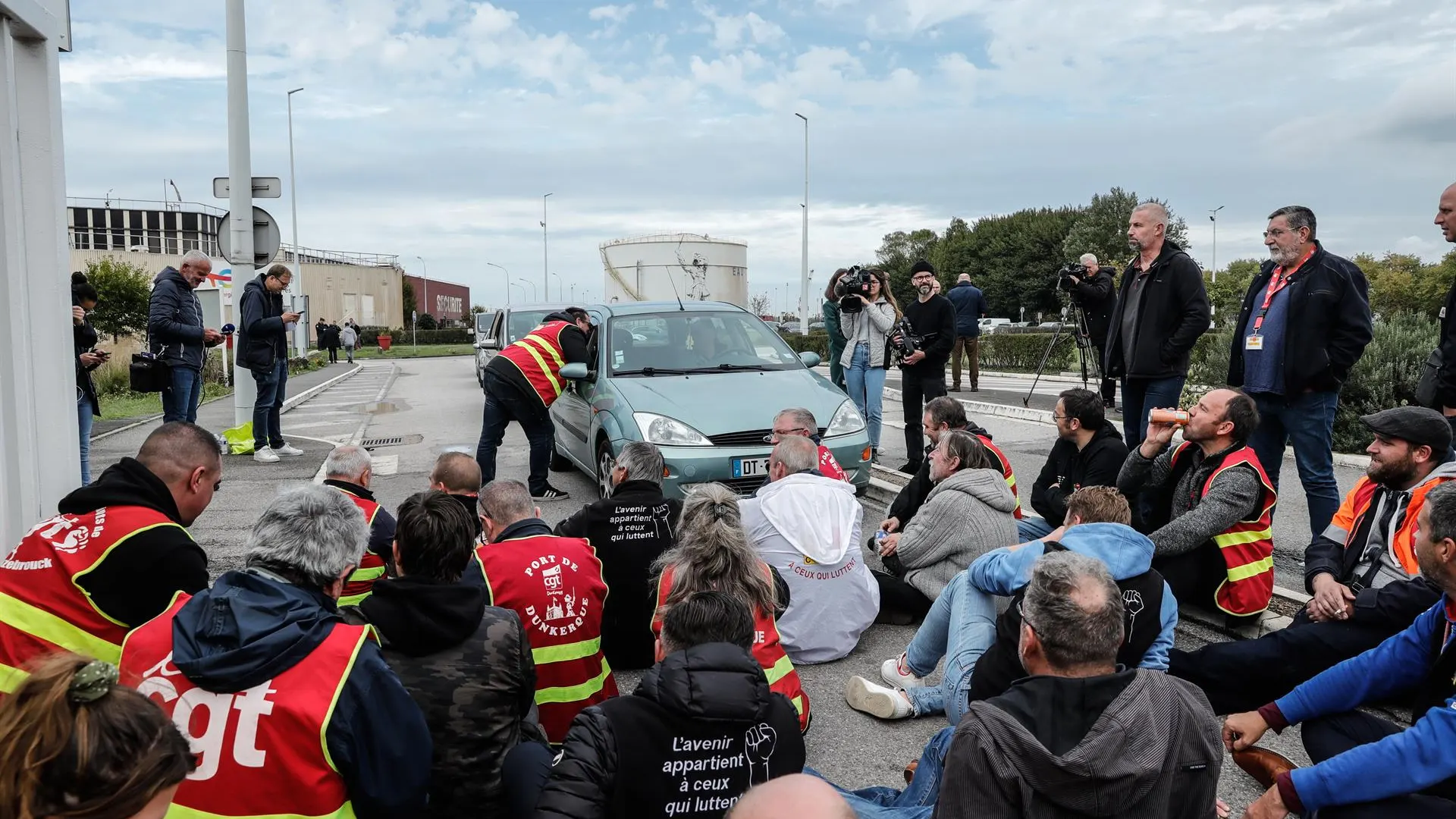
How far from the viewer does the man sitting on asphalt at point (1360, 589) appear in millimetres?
3879

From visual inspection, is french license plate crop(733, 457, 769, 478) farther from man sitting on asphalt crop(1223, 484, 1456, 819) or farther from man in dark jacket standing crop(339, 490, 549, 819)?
man in dark jacket standing crop(339, 490, 549, 819)

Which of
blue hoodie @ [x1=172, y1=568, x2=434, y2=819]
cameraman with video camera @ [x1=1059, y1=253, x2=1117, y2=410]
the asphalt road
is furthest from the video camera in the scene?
blue hoodie @ [x1=172, y1=568, x2=434, y2=819]

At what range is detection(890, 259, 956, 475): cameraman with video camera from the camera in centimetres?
891

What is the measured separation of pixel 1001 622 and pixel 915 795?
66cm

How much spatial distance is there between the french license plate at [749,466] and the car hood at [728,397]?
0.77ft

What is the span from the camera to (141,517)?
9.97ft

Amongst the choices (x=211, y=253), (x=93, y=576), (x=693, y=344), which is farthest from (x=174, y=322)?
(x=211, y=253)

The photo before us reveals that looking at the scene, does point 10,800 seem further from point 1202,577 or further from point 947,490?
point 1202,577

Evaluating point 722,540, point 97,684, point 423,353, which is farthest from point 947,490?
point 423,353

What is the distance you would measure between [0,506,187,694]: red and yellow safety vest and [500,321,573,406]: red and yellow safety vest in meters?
4.99

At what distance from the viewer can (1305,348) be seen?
555 centimetres

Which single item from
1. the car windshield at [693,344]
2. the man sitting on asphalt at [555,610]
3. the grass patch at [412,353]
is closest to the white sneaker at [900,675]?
the man sitting on asphalt at [555,610]

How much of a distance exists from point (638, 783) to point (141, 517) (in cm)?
184

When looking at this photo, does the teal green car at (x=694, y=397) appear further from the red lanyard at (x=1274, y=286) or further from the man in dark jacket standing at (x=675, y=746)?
the man in dark jacket standing at (x=675, y=746)
